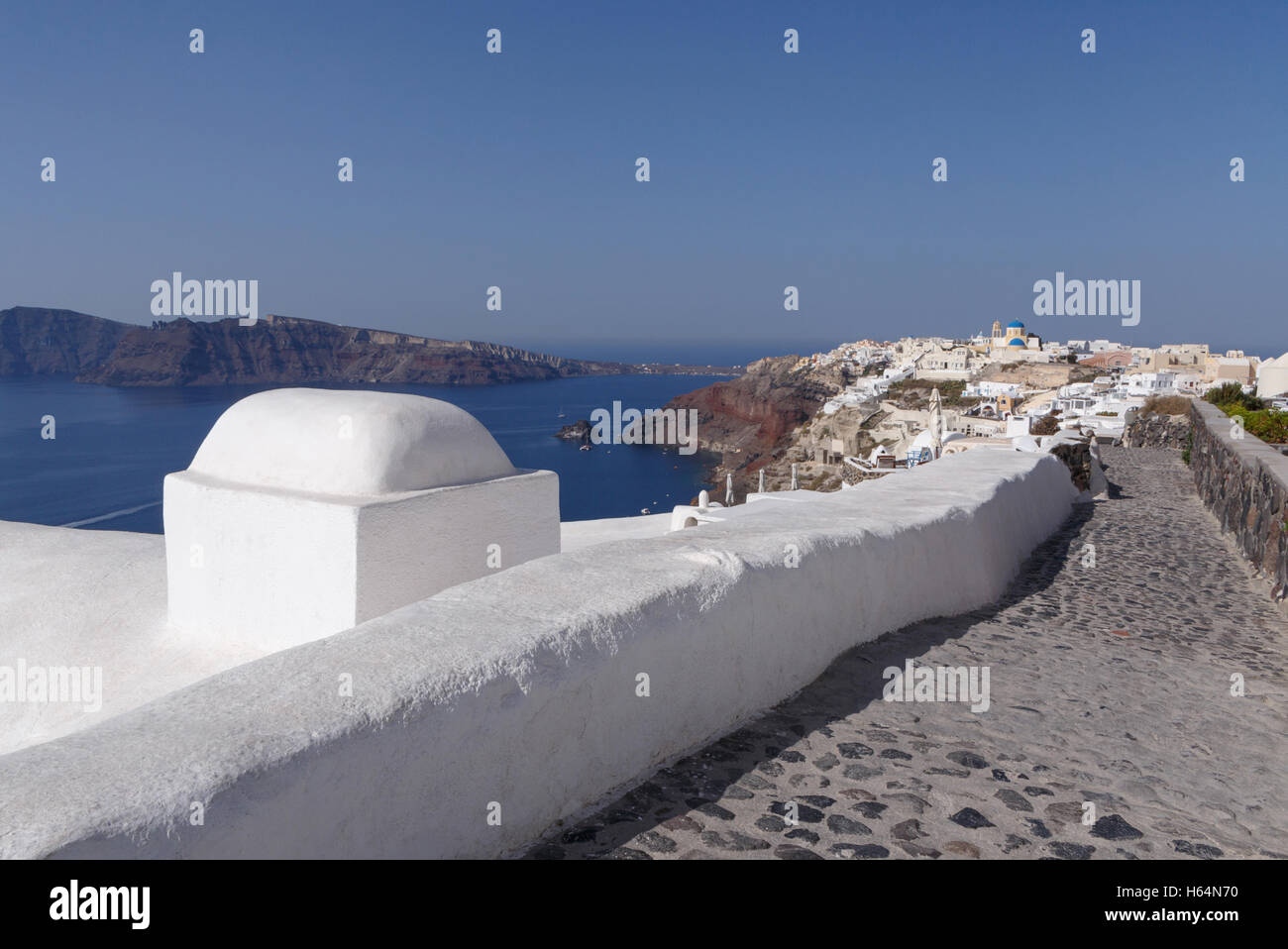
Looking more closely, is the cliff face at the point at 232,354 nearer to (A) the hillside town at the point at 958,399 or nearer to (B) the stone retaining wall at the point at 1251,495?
(A) the hillside town at the point at 958,399

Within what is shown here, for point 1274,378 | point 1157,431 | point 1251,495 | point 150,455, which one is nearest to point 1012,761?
point 1251,495

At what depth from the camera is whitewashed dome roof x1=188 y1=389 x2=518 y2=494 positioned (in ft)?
15.4

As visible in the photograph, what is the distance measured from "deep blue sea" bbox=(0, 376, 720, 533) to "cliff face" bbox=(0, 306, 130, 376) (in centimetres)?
1118

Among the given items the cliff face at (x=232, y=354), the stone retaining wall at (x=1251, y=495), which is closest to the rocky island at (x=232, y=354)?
the cliff face at (x=232, y=354)

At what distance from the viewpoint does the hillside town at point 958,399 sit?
21.8 metres

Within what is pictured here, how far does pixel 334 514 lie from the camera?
14.5 feet

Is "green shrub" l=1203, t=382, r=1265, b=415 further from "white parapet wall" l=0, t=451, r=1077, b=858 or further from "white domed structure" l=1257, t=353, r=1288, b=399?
"white parapet wall" l=0, t=451, r=1077, b=858

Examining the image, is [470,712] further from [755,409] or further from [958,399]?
[755,409]

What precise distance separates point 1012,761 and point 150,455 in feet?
207
